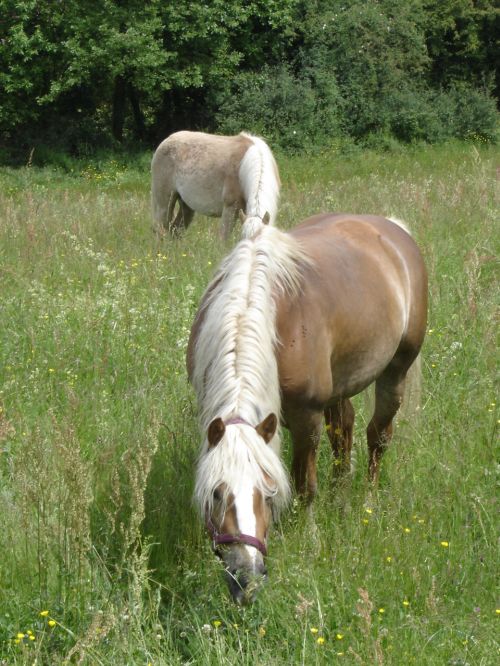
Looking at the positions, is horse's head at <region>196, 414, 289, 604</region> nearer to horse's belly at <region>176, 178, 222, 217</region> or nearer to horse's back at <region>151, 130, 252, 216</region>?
horse's back at <region>151, 130, 252, 216</region>

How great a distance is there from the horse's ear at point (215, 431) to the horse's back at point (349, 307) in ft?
1.79

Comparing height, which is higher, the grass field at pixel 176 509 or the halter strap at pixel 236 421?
the halter strap at pixel 236 421

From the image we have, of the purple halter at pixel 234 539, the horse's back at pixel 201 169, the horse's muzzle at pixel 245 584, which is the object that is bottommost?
the horse's muzzle at pixel 245 584

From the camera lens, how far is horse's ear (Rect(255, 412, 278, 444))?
114 inches

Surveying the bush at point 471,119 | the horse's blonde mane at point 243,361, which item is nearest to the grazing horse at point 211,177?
the horse's blonde mane at point 243,361

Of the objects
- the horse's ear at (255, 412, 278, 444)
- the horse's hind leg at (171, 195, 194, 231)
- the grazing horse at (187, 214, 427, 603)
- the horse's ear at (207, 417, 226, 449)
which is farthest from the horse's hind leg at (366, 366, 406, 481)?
the horse's hind leg at (171, 195, 194, 231)

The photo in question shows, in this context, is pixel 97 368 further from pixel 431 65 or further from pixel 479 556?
pixel 431 65

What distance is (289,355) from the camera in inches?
131

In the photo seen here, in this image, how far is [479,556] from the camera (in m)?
3.31

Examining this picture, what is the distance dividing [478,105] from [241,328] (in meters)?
21.4

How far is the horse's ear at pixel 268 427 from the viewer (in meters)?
2.90

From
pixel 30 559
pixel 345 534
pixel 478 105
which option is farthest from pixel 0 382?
pixel 478 105

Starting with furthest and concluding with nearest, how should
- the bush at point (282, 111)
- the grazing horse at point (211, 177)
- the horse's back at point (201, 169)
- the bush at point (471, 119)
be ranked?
the bush at point (471, 119), the bush at point (282, 111), the horse's back at point (201, 169), the grazing horse at point (211, 177)

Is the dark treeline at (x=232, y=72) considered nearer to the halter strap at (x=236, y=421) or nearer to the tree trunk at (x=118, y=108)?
the tree trunk at (x=118, y=108)
